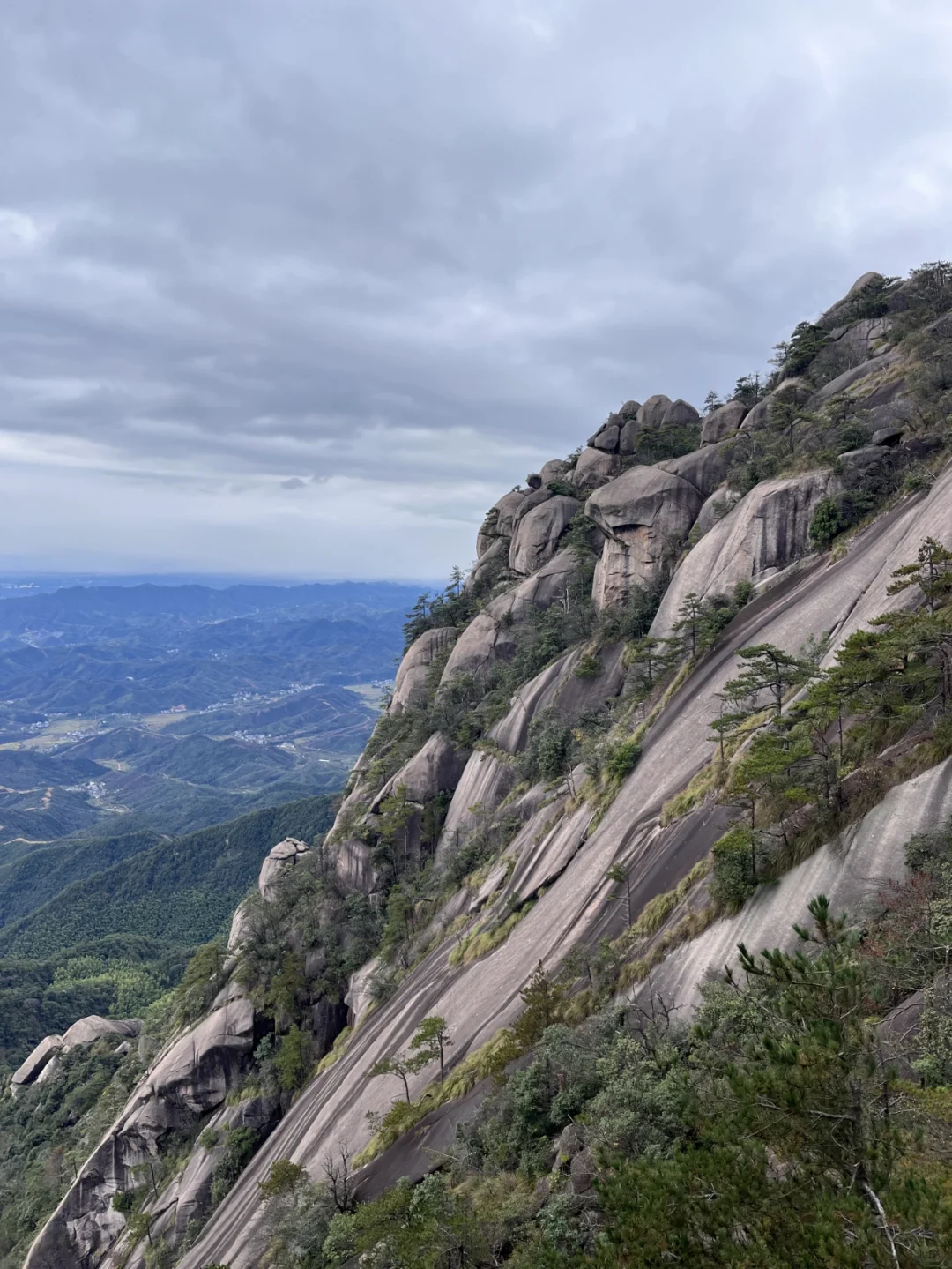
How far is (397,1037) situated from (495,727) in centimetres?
1905

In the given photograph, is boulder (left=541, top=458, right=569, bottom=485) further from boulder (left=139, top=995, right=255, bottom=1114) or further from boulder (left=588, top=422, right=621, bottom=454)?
boulder (left=139, top=995, right=255, bottom=1114)

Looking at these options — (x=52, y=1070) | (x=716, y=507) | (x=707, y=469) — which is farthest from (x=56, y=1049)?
(x=707, y=469)

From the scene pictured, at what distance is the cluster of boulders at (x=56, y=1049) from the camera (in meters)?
60.2

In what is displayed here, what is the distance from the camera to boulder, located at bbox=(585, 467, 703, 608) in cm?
4294

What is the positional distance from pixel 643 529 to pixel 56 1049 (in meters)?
71.2

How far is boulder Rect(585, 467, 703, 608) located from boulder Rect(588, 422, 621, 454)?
1548 centimetres

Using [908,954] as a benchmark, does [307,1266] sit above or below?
below

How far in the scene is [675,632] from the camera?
112 feet

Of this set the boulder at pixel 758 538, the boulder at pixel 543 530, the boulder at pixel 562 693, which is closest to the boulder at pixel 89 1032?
the boulder at pixel 562 693

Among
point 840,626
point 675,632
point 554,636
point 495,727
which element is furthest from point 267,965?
point 840,626

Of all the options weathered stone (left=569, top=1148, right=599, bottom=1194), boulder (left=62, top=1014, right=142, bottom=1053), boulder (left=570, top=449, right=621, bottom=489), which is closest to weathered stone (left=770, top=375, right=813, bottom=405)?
boulder (left=570, top=449, right=621, bottom=489)

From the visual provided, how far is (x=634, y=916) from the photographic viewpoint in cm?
2136

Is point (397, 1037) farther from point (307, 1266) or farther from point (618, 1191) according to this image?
point (618, 1191)

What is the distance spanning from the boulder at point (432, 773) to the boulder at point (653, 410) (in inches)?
1389
